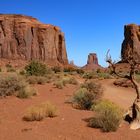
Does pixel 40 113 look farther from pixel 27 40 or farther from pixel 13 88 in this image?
pixel 27 40

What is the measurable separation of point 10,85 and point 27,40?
70.7 meters

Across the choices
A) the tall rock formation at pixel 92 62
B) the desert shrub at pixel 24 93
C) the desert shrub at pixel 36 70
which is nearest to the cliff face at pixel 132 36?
the tall rock formation at pixel 92 62

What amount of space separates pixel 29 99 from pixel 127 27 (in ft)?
288

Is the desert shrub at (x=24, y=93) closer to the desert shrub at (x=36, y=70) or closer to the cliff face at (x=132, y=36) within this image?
the desert shrub at (x=36, y=70)

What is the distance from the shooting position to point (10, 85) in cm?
1756

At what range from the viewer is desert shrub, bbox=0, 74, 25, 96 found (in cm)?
1691

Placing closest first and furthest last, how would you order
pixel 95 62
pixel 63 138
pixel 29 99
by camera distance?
1. pixel 63 138
2. pixel 29 99
3. pixel 95 62

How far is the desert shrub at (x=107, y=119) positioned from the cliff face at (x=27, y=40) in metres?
74.1

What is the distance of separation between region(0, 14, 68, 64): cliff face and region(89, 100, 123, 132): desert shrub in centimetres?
7415

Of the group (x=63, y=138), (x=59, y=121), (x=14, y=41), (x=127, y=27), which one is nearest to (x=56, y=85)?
(x=59, y=121)

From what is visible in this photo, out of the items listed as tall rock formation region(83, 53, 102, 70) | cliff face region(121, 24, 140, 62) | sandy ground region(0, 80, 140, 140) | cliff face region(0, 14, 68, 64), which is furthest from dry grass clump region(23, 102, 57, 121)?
tall rock formation region(83, 53, 102, 70)

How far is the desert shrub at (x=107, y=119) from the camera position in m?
9.80

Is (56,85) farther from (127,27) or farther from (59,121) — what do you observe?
(127,27)

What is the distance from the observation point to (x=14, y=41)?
8550 centimetres
